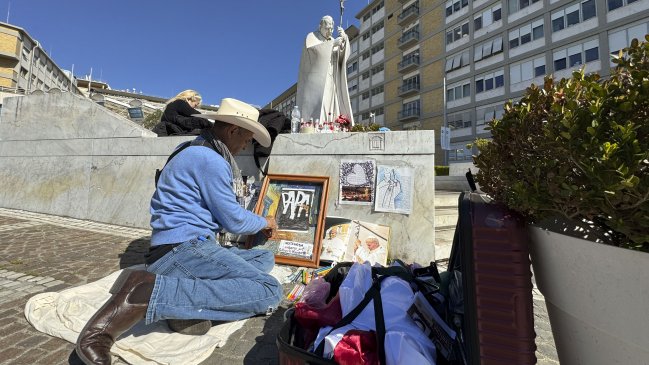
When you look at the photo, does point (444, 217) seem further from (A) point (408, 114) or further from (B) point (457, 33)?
(A) point (408, 114)

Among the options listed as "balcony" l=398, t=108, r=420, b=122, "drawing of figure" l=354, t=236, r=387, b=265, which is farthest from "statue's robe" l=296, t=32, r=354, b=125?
"balcony" l=398, t=108, r=420, b=122

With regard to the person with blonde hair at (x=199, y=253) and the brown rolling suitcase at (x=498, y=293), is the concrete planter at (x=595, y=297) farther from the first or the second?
the person with blonde hair at (x=199, y=253)

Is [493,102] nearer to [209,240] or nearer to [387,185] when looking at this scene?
[387,185]

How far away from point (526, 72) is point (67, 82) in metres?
89.6

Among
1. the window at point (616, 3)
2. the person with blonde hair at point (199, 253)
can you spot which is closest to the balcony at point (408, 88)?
the window at point (616, 3)

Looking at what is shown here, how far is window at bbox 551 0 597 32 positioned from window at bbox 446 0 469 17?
373 inches

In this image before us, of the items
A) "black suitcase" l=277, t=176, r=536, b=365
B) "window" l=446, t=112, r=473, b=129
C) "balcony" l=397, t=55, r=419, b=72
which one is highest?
"balcony" l=397, t=55, r=419, b=72

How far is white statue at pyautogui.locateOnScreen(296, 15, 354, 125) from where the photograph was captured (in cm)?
684

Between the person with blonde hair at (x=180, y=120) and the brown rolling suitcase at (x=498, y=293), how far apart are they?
221 inches

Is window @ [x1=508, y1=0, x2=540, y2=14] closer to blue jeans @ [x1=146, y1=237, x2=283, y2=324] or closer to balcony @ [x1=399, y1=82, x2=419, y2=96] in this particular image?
balcony @ [x1=399, y1=82, x2=419, y2=96]

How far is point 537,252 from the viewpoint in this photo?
1.22m

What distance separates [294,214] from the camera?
13.4 ft

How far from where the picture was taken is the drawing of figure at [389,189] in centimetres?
→ 399

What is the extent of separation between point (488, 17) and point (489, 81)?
258 inches
